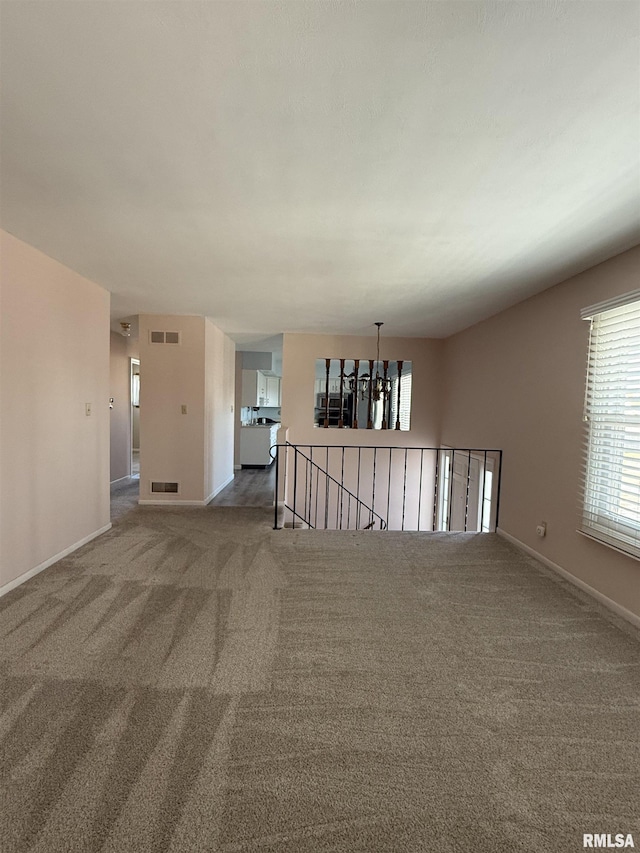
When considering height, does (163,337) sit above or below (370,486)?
above

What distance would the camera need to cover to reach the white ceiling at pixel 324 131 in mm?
1181

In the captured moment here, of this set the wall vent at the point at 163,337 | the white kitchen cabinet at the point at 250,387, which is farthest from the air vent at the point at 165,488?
the white kitchen cabinet at the point at 250,387

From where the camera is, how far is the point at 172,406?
5199 mm

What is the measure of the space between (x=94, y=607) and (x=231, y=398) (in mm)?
4872

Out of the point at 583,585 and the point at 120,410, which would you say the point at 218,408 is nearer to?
the point at 120,410

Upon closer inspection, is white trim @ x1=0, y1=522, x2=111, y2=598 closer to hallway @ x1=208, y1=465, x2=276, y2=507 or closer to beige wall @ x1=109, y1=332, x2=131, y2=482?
hallway @ x1=208, y1=465, x2=276, y2=507

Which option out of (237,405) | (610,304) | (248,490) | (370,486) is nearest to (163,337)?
(248,490)

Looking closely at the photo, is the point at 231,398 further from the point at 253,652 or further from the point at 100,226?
the point at 253,652

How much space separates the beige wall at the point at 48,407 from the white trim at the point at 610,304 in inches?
166

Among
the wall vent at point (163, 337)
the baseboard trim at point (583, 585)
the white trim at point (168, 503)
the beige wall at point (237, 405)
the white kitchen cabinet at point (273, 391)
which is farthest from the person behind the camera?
the white kitchen cabinet at point (273, 391)

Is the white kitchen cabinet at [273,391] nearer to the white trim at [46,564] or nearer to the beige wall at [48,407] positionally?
the beige wall at [48,407]

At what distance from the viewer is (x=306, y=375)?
6.27 metres

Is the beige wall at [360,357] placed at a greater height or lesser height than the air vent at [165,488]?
greater

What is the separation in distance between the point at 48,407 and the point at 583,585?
176 inches
